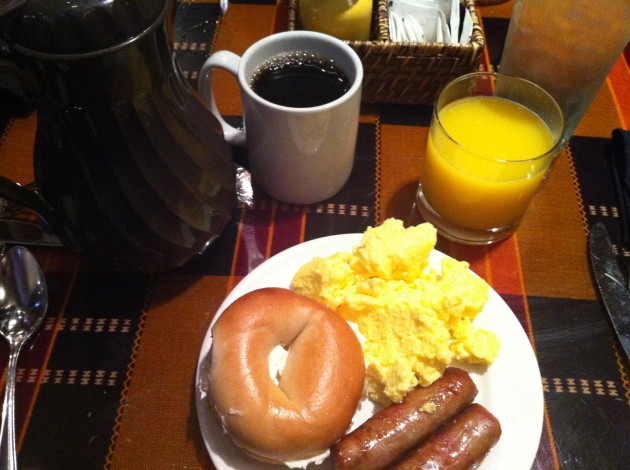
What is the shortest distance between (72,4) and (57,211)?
1.35ft

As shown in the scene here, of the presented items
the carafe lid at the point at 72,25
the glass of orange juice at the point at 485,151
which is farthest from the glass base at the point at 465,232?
the carafe lid at the point at 72,25

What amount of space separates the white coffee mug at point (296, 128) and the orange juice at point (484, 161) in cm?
22

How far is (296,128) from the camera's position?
111 cm

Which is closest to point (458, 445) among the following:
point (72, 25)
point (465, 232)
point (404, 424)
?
point (404, 424)

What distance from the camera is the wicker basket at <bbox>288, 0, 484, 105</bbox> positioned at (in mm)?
1353

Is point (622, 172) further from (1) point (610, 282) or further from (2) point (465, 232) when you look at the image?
(2) point (465, 232)

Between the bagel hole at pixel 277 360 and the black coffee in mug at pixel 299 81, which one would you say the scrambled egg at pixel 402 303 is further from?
the black coffee in mug at pixel 299 81

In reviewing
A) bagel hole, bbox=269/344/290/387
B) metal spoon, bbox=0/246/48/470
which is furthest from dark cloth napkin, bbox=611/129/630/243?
metal spoon, bbox=0/246/48/470

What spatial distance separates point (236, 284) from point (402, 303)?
0.42m

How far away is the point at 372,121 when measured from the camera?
1530 millimetres

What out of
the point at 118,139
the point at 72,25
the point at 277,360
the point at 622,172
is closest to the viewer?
the point at 72,25

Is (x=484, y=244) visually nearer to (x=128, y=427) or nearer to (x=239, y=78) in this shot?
(x=239, y=78)

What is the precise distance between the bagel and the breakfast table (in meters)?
0.22

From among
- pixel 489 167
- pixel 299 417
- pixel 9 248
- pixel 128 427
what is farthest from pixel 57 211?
pixel 489 167
